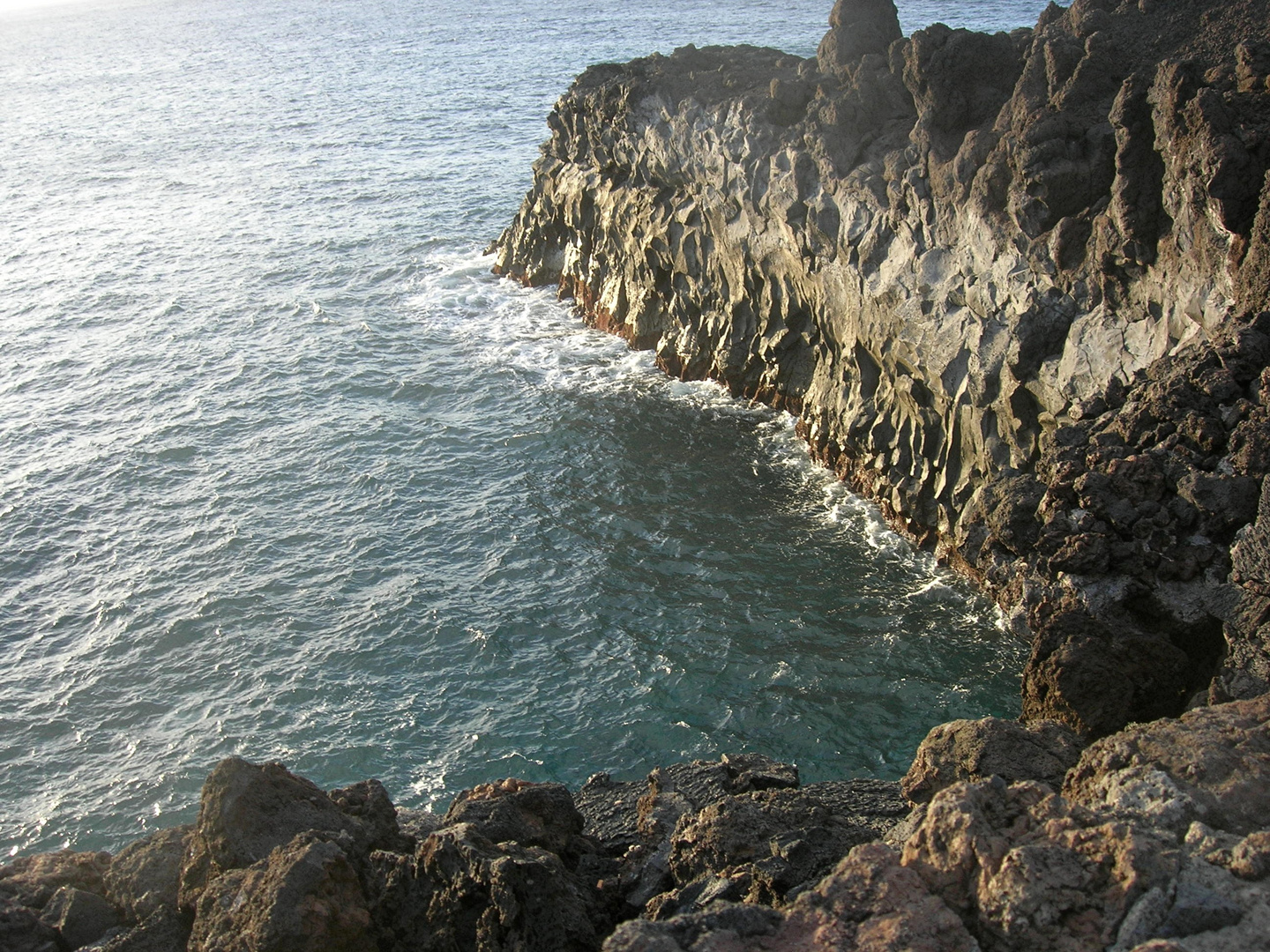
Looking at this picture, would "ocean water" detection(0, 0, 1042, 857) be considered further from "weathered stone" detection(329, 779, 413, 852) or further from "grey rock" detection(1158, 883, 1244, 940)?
"grey rock" detection(1158, 883, 1244, 940)

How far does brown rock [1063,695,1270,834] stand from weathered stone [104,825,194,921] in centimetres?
1605

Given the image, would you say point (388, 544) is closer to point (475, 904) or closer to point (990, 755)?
point (475, 904)

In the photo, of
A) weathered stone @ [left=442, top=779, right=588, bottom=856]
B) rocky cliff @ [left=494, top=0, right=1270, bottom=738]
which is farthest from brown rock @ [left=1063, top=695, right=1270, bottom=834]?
weathered stone @ [left=442, top=779, right=588, bottom=856]

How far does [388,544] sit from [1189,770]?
28.7 meters

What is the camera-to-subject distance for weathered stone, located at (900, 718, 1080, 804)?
784 inches

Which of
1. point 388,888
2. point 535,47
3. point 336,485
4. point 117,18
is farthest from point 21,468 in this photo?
point 117,18

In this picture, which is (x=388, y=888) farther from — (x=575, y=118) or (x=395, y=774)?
(x=575, y=118)

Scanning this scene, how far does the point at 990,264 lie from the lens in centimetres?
3469

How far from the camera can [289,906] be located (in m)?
17.4

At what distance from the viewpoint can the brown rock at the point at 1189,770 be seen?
15.6 metres

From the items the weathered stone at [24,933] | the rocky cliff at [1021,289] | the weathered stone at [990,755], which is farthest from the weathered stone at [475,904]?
the rocky cliff at [1021,289]

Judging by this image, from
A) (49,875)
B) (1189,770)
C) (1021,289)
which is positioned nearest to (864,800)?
(1189,770)

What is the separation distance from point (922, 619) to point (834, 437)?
34.3ft

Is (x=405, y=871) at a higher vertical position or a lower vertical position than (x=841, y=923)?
lower
